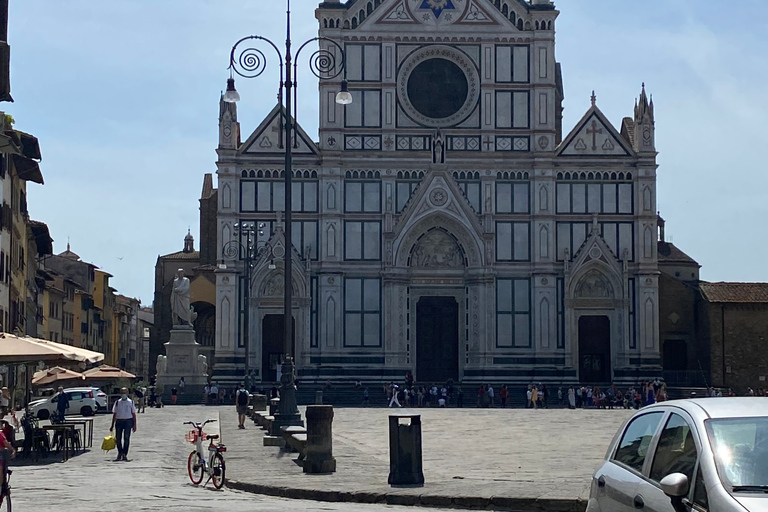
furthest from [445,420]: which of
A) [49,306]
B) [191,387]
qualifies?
[49,306]

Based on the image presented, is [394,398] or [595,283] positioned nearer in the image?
[394,398]

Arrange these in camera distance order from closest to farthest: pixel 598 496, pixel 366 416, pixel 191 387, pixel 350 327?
pixel 598 496 → pixel 366 416 → pixel 191 387 → pixel 350 327

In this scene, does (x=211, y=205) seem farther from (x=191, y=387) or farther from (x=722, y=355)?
(x=722, y=355)

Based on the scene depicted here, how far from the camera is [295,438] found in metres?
21.0

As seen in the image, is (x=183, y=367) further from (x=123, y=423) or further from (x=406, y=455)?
(x=406, y=455)

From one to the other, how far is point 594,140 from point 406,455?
1666 inches

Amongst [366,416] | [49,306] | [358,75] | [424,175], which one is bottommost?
[366,416]

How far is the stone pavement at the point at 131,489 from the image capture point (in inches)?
538

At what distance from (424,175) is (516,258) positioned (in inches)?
223

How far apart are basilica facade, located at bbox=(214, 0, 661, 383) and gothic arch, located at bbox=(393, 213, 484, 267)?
0.29 ft

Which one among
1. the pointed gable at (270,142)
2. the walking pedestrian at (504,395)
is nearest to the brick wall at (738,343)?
the walking pedestrian at (504,395)

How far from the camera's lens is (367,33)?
184 feet

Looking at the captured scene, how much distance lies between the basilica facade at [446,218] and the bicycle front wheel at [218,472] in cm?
3782

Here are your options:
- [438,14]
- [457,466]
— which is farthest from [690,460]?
[438,14]
